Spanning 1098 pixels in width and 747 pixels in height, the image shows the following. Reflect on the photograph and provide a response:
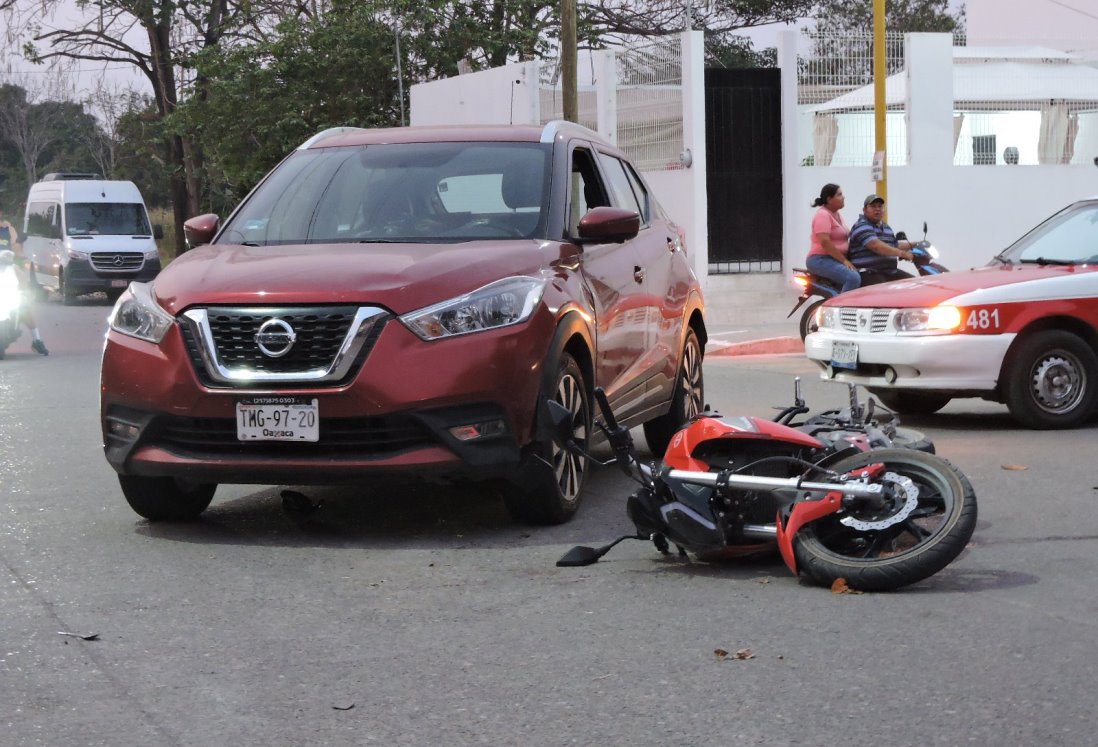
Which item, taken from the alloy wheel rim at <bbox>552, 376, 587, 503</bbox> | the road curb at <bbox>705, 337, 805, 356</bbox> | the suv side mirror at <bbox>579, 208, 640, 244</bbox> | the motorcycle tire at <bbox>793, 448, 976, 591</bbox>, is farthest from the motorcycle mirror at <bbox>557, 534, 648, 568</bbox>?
the road curb at <bbox>705, 337, 805, 356</bbox>

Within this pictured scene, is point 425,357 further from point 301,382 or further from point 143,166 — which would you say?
point 143,166

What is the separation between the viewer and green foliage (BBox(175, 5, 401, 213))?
35812 millimetres

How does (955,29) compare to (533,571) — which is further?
(955,29)

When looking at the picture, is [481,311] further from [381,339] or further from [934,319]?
[934,319]

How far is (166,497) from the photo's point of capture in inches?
285

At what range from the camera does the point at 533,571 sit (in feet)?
20.4

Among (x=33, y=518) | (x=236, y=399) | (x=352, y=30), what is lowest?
(x=33, y=518)

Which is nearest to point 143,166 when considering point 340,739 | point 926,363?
point 926,363

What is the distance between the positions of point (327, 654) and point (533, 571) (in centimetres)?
136

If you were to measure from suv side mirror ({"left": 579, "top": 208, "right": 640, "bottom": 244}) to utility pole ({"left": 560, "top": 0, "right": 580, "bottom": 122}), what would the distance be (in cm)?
1304

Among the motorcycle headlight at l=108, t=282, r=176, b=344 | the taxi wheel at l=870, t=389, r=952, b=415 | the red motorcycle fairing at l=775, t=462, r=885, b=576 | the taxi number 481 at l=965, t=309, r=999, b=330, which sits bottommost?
the taxi wheel at l=870, t=389, r=952, b=415

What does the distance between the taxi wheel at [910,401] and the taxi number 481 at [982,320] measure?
45.4 inches

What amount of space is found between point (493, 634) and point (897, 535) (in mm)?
1562

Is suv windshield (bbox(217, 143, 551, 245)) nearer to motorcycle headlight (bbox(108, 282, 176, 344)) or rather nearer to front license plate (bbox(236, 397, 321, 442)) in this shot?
motorcycle headlight (bbox(108, 282, 176, 344))
